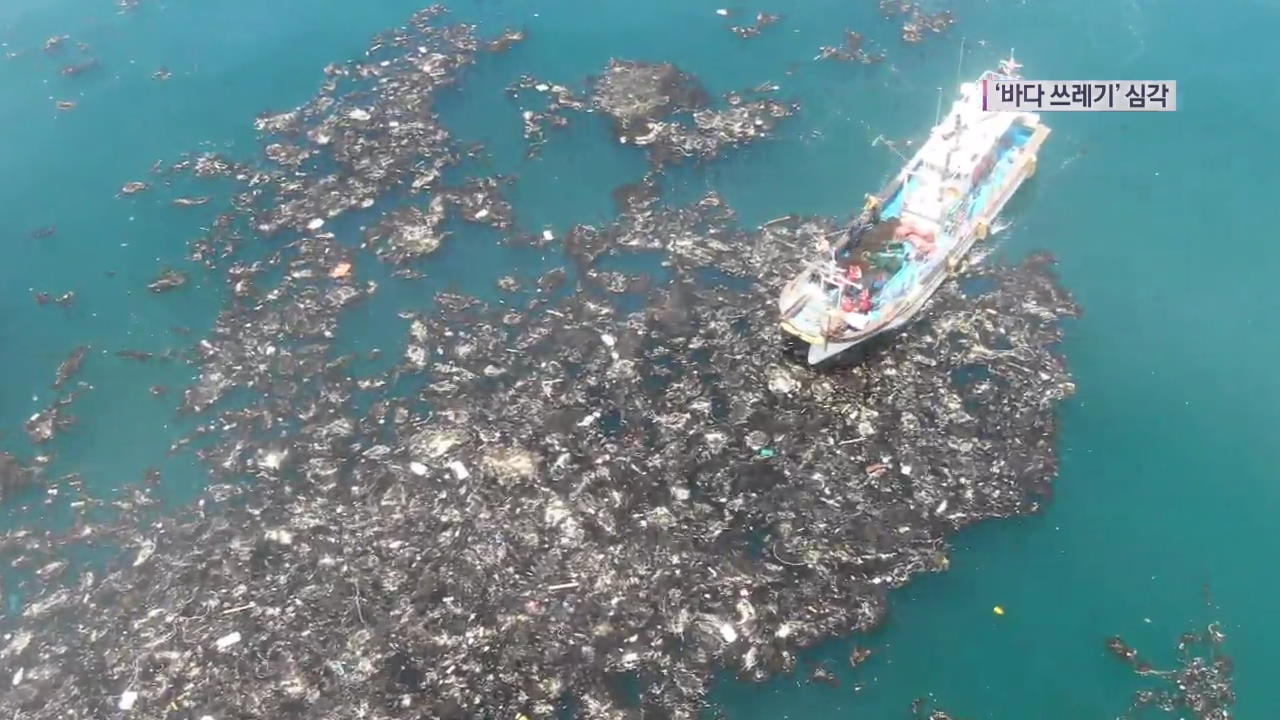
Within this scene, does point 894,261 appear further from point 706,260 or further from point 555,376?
point 555,376

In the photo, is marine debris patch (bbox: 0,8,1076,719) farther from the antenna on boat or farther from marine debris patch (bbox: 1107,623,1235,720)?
the antenna on boat

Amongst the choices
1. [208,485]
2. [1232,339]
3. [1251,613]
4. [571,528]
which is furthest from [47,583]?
[1232,339]

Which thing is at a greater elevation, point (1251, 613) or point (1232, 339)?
point (1232, 339)

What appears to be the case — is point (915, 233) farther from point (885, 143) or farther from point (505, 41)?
point (505, 41)

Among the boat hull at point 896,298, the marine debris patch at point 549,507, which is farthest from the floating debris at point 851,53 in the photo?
the marine debris patch at point 549,507

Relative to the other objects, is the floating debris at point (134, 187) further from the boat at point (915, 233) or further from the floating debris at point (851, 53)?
the floating debris at point (851, 53)

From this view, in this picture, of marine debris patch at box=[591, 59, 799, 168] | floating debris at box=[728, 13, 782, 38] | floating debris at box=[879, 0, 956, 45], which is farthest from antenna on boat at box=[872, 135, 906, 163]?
floating debris at box=[728, 13, 782, 38]
